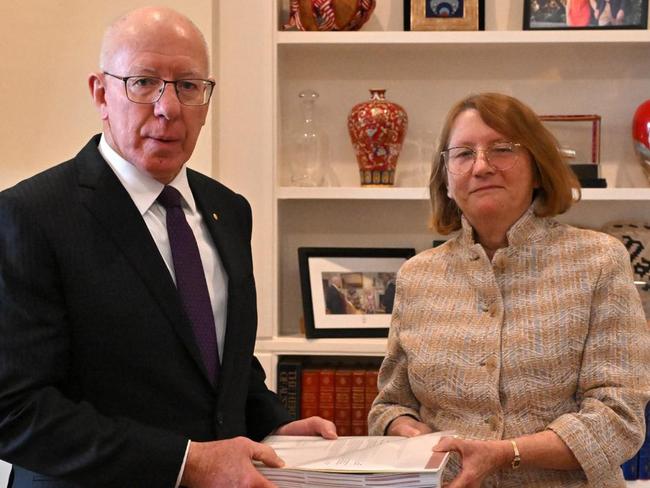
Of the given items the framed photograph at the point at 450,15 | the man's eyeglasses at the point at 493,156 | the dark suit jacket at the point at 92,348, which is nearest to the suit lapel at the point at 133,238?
the dark suit jacket at the point at 92,348

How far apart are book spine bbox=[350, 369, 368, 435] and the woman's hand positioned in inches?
50.9

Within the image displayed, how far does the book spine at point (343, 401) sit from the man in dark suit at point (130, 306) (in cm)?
122

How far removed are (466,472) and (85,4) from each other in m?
2.07

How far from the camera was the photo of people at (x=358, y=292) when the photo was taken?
300 cm

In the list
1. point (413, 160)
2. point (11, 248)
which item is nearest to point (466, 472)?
point (11, 248)

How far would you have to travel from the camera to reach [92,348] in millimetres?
1415

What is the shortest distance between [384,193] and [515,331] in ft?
4.16

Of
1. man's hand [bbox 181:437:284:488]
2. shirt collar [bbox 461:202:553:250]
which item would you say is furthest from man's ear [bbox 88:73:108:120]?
Answer: shirt collar [bbox 461:202:553:250]

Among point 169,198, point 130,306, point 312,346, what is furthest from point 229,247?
point 312,346

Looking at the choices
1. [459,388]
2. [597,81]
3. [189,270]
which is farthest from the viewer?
[597,81]

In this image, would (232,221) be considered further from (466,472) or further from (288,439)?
(466,472)

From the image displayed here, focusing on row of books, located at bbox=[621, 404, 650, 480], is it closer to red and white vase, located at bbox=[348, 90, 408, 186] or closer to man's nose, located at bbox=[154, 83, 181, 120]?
red and white vase, located at bbox=[348, 90, 408, 186]

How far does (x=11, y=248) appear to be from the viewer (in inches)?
54.0

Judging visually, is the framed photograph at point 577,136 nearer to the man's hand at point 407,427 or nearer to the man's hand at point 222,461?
the man's hand at point 407,427
